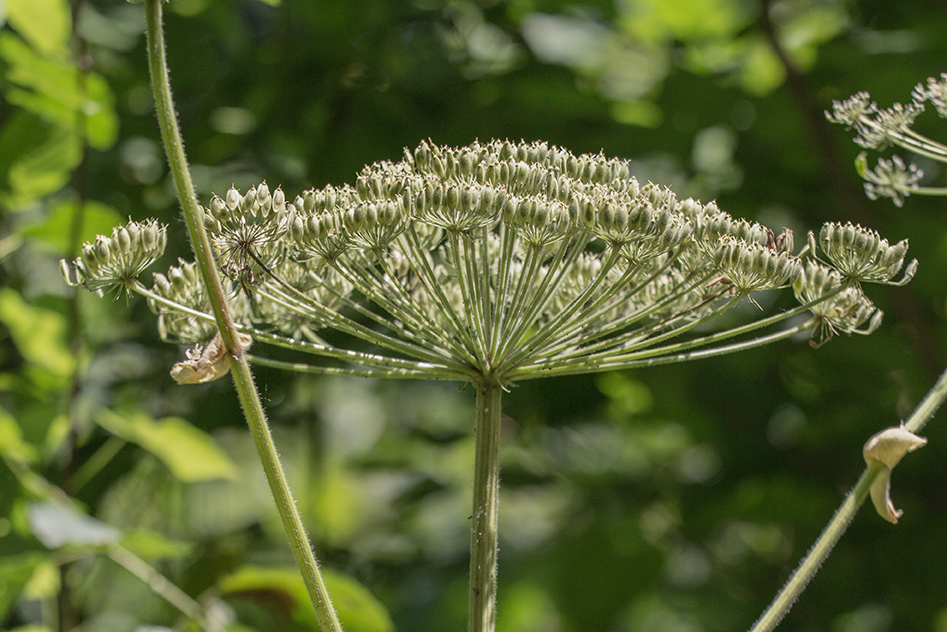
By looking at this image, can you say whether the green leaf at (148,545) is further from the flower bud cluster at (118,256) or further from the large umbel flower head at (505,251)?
the flower bud cluster at (118,256)

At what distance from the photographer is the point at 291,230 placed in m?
1.62

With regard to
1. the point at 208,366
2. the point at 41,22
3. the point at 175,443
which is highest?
the point at 41,22

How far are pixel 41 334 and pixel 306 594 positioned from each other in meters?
1.53

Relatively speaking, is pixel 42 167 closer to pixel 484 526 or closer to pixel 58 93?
pixel 58 93

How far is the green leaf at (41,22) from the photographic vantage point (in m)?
3.21

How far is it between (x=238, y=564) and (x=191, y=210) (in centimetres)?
217

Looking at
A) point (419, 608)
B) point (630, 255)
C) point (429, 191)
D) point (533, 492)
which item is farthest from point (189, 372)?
point (533, 492)

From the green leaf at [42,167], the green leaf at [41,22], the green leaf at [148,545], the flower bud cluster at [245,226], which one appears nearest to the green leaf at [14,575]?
the green leaf at [148,545]

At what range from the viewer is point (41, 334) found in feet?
11.0

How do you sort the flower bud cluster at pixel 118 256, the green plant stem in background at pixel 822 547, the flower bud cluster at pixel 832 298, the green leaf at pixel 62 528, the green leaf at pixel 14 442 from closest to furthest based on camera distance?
the green plant stem in background at pixel 822 547
the flower bud cluster at pixel 118 256
the flower bud cluster at pixel 832 298
the green leaf at pixel 62 528
the green leaf at pixel 14 442

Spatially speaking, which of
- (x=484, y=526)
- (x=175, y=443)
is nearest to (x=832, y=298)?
(x=484, y=526)

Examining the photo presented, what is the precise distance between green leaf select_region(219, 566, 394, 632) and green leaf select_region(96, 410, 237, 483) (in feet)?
2.28

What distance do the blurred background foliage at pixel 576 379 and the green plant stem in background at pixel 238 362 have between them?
212 centimetres

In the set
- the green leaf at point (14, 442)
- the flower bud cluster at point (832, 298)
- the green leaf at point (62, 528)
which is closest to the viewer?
the flower bud cluster at point (832, 298)
